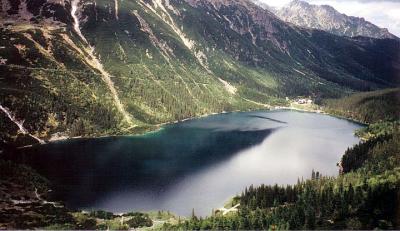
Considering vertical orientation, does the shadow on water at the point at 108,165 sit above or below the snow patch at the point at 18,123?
below

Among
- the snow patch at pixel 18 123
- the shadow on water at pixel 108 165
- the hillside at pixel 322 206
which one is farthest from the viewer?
the snow patch at pixel 18 123

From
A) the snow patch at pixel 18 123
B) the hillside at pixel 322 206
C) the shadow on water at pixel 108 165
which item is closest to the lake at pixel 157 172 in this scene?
the shadow on water at pixel 108 165

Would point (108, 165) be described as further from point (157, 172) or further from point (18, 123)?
point (18, 123)

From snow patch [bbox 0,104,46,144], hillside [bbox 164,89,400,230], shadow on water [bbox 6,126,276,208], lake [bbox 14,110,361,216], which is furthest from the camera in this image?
snow patch [bbox 0,104,46,144]

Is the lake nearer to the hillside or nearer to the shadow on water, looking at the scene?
the shadow on water

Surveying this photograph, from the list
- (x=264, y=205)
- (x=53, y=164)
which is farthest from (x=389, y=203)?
(x=53, y=164)

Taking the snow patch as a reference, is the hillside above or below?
below

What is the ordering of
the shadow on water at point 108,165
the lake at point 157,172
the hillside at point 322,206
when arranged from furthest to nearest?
the shadow on water at point 108,165 < the lake at point 157,172 < the hillside at point 322,206

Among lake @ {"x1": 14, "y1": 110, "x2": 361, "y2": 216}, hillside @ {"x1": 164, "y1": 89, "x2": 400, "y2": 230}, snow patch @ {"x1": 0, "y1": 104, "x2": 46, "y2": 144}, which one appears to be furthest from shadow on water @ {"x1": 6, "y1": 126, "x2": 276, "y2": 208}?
hillside @ {"x1": 164, "y1": 89, "x2": 400, "y2": 230}

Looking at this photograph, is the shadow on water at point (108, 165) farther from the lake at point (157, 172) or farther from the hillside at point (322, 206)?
the hillside at point (322, 206)
